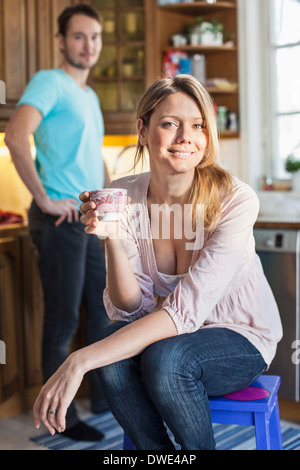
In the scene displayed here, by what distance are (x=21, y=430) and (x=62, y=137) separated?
105 cm

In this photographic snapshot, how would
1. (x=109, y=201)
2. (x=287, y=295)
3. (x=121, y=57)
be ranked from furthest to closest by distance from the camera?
(x=121, y=57), (x=287, y=295), (x=109, y=201)

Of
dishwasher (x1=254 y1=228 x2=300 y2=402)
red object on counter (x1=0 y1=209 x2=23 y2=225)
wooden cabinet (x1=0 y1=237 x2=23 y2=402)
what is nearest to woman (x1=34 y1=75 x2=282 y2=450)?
dishwasher (x1=254 y1=228 x2=300 y2=402)

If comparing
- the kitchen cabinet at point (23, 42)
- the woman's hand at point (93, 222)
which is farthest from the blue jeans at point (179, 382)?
the kitchen cabinet at point (23, 42)

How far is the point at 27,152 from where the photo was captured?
6.55 feet

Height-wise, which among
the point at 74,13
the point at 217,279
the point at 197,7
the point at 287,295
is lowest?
the point at 287,295

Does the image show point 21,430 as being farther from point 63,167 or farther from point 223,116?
point 223,116

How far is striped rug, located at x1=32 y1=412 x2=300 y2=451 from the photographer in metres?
2.01

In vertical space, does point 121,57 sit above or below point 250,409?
above

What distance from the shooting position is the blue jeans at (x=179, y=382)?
1175 millimetres

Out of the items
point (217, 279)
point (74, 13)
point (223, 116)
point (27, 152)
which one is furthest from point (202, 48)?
point (217, 279)

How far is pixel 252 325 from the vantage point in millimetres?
1337

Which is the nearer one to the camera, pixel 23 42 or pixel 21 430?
pixel 21 430

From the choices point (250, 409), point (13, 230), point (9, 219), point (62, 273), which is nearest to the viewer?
point (250, 409)

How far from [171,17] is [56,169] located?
1436 millimetres
